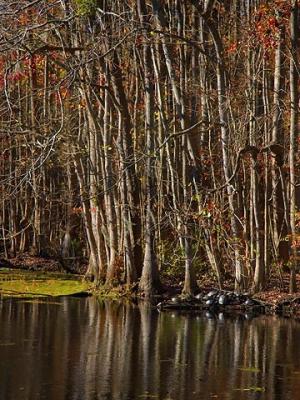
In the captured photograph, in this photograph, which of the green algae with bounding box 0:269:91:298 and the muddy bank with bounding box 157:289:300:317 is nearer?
the muddy bank with bounding box 157:289:300:317

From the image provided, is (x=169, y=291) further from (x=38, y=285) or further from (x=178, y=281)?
(x=38, y=285)

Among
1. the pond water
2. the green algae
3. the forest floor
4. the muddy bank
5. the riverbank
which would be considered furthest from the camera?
the green algae

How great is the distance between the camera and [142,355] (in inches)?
568

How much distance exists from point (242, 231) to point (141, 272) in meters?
3.01

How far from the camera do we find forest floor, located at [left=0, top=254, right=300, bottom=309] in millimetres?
21969

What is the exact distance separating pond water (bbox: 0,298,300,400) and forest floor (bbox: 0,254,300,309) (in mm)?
1705

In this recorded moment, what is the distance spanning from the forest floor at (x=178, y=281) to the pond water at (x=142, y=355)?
170cm

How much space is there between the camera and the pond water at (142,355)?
37.7ft

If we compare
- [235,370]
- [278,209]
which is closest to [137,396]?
[235,370]

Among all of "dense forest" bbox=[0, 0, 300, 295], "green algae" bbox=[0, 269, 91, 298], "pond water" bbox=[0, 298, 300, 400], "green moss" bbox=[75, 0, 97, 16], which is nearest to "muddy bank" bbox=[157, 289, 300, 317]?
"dense forest" bbox=[0, 0, 300, 295]

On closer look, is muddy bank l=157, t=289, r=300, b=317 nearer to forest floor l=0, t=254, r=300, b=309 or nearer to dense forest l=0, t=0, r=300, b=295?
forest floor l=0, t=254, r=300, b=309

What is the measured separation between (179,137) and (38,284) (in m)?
5.91

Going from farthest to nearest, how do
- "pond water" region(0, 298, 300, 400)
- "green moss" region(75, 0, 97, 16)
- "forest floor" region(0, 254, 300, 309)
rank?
"green moss" region(75, 0, 97, 16) < "forest floor" region(0, 254, 300, 309) < "pond water" region(0, 298, 300, 400)

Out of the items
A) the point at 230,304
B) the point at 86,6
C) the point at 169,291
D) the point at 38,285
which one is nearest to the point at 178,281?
the point at 169,291
